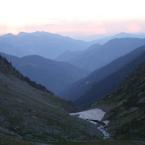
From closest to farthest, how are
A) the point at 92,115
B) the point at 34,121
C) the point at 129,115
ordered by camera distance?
the point at 34,121 < the point at 129,115 < the point at 92,115

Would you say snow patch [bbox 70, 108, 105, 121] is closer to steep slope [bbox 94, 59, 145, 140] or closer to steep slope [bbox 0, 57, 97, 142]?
steep slope [bbox 94, 59, 145, 140]

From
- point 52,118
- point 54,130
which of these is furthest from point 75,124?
point 54,130

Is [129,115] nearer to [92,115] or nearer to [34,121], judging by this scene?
[92,115]

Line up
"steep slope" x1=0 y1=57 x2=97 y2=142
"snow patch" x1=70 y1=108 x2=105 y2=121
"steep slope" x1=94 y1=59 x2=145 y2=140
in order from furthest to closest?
"snow patch" x1=70 y1=108 x2=105 y2=121
"steep slope" x1=94 y1=59 x2=145 y2=140
"steep slope" x1=0 y1=57 x2=97 y2=142

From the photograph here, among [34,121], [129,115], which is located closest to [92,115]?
[129,115]

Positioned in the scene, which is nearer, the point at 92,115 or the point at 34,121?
the point at 34,121

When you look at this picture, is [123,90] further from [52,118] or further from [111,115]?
[52,118]

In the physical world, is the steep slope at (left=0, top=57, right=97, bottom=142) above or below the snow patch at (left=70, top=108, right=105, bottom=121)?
below

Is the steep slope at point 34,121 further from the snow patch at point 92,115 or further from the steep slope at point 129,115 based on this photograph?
the snow patch at point 92,115

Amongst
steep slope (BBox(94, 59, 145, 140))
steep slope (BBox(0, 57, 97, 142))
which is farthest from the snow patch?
steep slope (BBox(0, 57, 97, 142))

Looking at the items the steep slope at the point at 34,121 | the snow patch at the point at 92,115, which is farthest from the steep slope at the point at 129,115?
the steep slope at the point at 34,121

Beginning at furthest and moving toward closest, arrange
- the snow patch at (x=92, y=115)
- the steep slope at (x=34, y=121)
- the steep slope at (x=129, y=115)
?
the snow patch at (x=92, y=115) < the steep slope at (x=129, y=115) < the steep slope at (x=34, y=121)

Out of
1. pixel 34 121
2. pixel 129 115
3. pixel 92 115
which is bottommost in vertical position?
pixel 34 121

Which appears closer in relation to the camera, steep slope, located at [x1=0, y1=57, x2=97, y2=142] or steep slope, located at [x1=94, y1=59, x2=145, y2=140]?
steep slope, located at [x1=0, y1=57, x2=97, y2=142]
